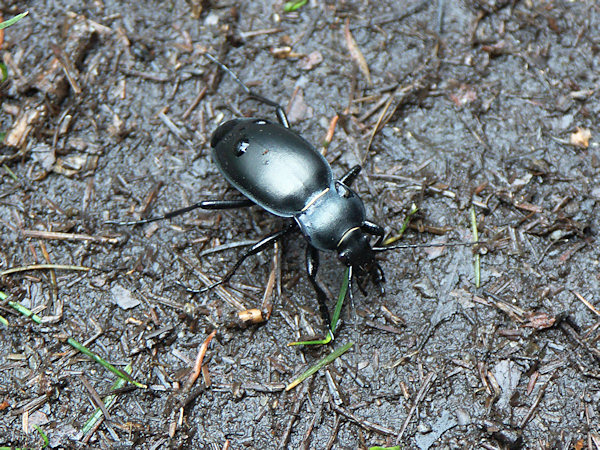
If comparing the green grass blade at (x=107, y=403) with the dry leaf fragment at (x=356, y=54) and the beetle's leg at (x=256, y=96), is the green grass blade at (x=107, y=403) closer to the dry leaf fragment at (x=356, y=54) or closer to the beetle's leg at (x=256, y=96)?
the beetle's leg at (x=256, y=96)

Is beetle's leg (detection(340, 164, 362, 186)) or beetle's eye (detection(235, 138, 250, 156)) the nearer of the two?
beetle's eye (detection(235, 138, 250, 156))

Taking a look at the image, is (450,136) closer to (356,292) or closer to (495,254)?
(495,254)

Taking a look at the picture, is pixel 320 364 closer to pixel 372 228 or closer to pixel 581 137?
pixel 372 228

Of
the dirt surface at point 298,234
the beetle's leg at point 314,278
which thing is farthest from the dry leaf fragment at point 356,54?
the beetle's leg at point 314,278

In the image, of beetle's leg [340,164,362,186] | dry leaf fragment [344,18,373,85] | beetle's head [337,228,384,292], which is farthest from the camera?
dry leaf fragment [344,18,373,85]

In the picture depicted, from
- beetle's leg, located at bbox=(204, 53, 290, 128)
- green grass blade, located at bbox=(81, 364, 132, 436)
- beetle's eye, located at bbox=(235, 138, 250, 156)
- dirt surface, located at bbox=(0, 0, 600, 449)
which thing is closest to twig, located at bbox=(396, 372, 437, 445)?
dirt surface, located at bbox=(0, 0, 600, 449)

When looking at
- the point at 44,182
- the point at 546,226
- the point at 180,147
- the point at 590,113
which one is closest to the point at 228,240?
the point at 180,147

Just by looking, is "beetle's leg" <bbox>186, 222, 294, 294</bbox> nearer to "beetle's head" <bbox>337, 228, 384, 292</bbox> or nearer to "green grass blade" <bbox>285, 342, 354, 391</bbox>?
"beetle's head" <bbox>337, 228, 384, 292</bbox>
